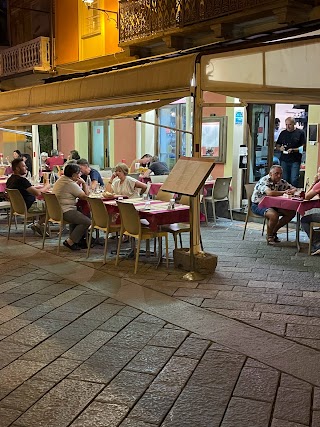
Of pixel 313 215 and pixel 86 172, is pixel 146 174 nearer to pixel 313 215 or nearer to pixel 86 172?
pixel 86 172

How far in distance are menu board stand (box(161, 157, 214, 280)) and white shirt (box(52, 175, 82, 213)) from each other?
1964mm

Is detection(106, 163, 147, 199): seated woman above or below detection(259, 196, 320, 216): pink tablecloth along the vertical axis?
above

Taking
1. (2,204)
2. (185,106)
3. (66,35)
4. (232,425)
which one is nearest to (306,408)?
(232,425)

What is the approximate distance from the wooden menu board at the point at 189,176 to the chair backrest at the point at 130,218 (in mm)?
545

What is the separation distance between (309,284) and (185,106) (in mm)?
8392

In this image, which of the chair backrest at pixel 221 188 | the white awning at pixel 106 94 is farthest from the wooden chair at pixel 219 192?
the white awning at pixel 106 94

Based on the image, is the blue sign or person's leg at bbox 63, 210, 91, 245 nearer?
person's leg at bbox 63, 210, 91, 245

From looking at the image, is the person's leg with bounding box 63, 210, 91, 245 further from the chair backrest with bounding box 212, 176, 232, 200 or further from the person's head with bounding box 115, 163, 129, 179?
the chair backrest with bounding box 212, 176, 232, 200

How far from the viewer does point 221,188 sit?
32.9 feet

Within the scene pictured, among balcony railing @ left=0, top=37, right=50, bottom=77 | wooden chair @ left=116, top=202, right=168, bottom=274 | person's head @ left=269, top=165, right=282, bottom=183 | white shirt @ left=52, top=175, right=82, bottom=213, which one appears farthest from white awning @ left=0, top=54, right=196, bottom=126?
balcony railing @ left=0, top=37, right=50, bottom=77

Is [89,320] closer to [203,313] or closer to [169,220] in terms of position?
[203,313]

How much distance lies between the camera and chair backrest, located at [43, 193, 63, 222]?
772 centimetres

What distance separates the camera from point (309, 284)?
603 cm

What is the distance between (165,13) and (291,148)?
3789mm
